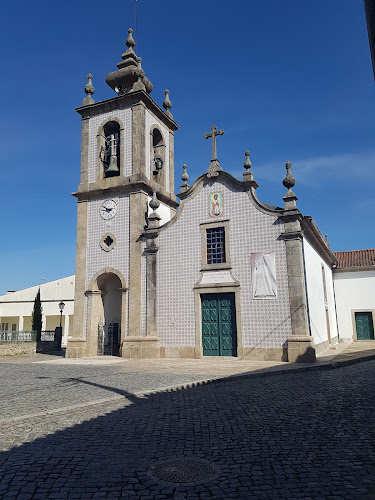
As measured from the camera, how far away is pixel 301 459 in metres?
4.28

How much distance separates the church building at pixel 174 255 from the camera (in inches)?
588

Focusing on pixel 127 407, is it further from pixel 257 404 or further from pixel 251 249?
pixel 251 249

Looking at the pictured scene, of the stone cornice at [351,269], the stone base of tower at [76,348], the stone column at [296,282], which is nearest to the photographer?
the stone column at [296,282]

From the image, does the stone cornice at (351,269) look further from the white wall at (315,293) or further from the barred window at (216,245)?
the barred window at (216,245)

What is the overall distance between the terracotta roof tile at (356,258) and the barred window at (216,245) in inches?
499

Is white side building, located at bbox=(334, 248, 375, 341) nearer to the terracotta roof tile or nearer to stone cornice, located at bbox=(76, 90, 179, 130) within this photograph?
the terracotta roof tile

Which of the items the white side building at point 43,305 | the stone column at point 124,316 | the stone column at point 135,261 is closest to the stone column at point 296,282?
the stone column at point 135,261

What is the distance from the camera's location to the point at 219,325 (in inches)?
623

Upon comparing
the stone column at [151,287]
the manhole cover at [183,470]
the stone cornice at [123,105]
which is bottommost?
the manhole cover at [183,470]

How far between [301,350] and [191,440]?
31.9 feet

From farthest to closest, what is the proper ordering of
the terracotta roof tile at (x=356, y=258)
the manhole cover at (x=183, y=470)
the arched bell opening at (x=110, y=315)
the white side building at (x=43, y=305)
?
the white side building at (x=43, y=305), the terracotta roof tile at (x=356, y=258), the arched bell opening at (x=110, y=315), the manhole cover at (x=183, y=470)

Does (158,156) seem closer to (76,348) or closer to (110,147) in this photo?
(110,147)

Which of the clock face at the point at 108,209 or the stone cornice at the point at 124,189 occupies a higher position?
the stone cornice at the point at 124,189

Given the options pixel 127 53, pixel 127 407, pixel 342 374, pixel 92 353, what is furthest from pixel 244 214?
pixel 127 53
